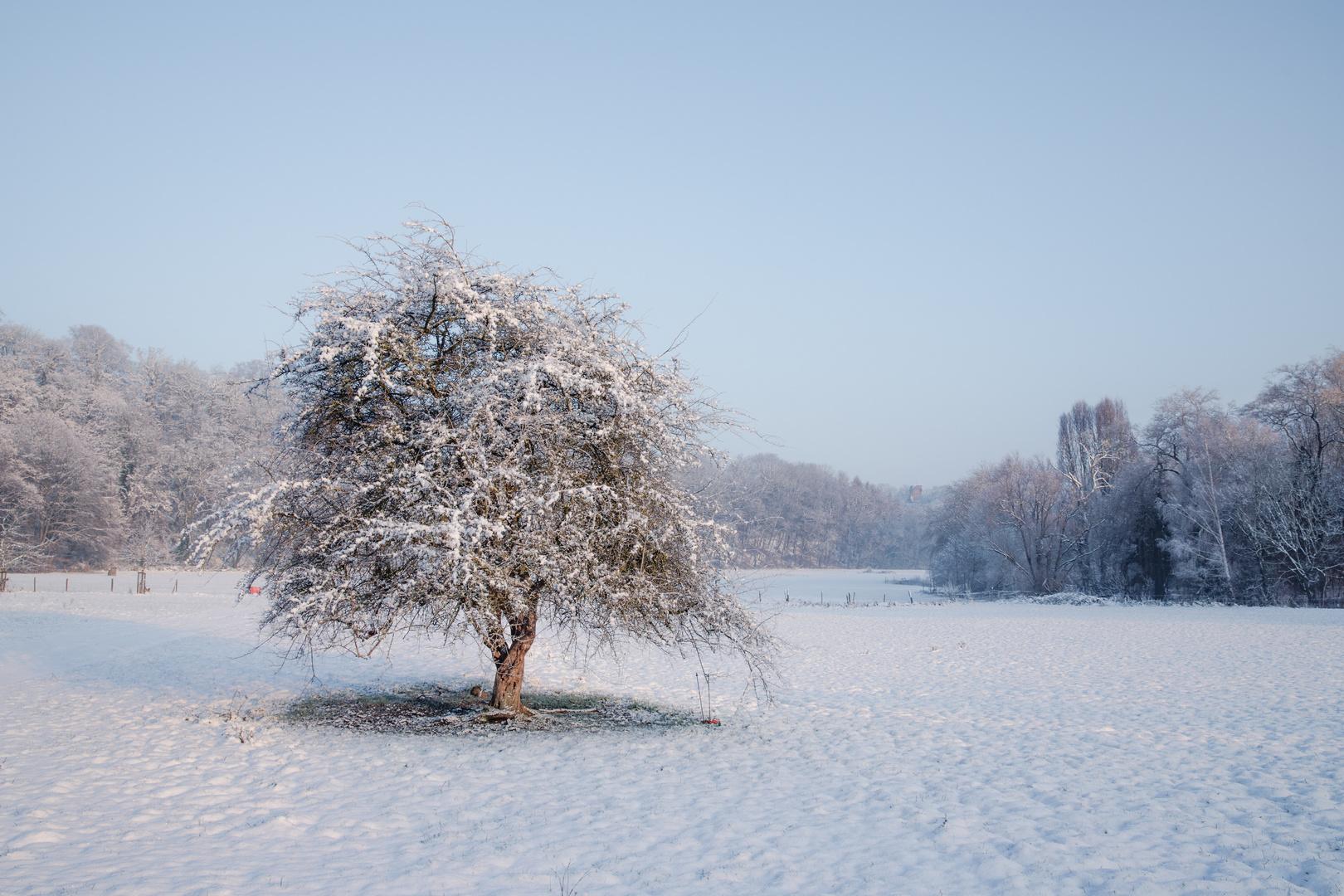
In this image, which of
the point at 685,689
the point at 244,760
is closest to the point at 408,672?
the point at 685,689

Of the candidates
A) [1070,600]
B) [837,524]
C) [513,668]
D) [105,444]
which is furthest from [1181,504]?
[105,444]

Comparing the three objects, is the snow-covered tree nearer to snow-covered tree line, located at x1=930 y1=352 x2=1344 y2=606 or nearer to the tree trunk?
the tree trunk

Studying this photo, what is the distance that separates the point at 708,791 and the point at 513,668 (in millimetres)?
4450

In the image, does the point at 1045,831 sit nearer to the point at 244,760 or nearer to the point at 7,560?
the point at 244,760

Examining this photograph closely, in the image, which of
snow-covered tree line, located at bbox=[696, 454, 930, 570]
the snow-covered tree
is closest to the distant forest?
the snow-covered tree

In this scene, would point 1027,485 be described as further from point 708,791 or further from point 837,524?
point 837,524

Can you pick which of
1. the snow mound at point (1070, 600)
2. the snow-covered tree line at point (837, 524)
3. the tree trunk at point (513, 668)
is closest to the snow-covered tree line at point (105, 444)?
the tree trunk at point (513, 668)

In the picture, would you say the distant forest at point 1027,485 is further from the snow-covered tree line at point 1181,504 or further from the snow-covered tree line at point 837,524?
the snow-covered tree line at point 837,524

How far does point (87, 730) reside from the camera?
9.50m

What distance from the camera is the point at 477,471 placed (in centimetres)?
824

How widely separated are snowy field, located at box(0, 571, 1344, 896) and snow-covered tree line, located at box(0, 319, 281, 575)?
31.3m

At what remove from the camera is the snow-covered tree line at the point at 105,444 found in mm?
39750

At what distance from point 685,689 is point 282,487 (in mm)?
8724

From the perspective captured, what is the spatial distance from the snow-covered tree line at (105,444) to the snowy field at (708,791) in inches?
1230
